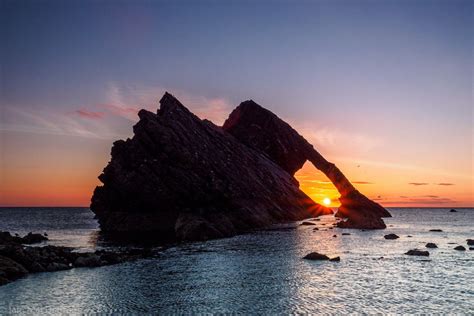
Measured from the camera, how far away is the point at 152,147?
97.3m

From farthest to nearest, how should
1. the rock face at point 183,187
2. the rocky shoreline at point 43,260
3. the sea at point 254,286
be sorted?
the rock face at point 183,187 < the rocky shoreline at point 43,260 < the sea at point 254,286

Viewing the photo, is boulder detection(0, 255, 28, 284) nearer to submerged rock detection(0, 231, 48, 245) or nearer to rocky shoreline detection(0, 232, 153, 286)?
rocky shoreline detection(0, 232, 153, 286)

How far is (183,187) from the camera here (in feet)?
313

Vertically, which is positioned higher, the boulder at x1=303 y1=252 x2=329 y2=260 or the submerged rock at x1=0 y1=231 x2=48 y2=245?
the boulder at x1=303 y1=252 x2=329 y2=260

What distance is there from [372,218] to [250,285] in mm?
80563

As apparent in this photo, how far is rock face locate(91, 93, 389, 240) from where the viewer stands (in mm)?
95000

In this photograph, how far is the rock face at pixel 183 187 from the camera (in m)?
95.0

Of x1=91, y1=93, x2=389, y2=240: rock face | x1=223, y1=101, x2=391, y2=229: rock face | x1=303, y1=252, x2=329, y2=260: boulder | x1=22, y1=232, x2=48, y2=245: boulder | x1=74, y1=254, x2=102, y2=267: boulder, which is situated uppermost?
x1=223, y1=101, x2=391, y2=229: rock face

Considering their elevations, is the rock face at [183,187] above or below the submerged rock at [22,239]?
above

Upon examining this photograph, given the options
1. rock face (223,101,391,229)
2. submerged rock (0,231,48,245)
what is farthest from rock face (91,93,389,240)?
rock face (223,101,391,229)

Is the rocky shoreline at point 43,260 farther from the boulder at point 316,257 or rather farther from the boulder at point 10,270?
the boulder at point 316,257

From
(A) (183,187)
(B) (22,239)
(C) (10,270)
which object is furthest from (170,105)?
(C) (10,270)

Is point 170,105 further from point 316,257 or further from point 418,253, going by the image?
point 418,253

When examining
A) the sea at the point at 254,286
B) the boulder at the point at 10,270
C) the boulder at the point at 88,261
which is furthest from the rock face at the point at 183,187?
the boulder at the point at 10,270
